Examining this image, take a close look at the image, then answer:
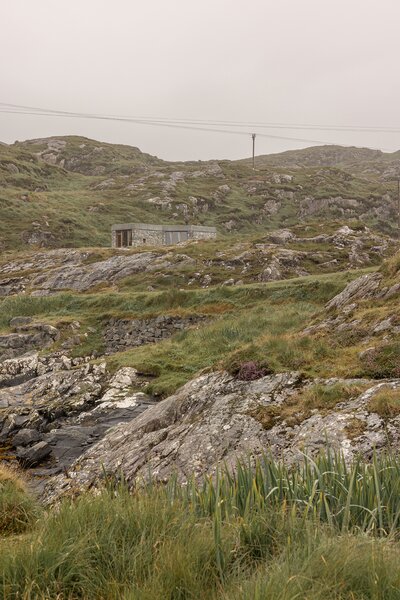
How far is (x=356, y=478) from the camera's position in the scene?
5844 millimetres

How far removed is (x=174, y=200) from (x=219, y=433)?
85179 mm

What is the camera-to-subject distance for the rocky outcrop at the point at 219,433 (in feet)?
33.1

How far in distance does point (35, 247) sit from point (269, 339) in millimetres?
61580

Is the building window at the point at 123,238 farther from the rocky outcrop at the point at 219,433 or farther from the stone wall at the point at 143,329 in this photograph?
the rocky outcrop at the point at 219,433

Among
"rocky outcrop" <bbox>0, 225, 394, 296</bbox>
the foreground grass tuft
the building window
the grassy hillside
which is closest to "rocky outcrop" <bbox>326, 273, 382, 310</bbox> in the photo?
the foreground grass tuft

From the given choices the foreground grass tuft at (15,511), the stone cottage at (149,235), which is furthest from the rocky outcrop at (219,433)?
the stone cottage at (149,235)

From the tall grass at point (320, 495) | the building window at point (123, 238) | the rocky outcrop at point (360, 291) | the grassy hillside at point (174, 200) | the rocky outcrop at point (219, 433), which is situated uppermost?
the grassy hillside at point (174, 200)

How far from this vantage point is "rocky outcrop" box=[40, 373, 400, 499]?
10078 millimetres

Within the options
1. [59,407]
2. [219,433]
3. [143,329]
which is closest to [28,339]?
[143,329]

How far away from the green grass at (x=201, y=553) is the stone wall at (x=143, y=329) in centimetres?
2595

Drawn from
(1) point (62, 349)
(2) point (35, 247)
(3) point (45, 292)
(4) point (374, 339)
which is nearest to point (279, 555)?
(4) point (374, 339)

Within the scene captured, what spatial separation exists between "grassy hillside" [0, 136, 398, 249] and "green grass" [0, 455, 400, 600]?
231 ft

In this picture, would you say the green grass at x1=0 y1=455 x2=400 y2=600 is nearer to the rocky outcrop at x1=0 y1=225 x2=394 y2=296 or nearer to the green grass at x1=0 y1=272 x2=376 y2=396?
the green grass at x1=0 y1=272 x2=376 y2=396

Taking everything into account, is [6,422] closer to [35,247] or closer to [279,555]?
[279,555]
